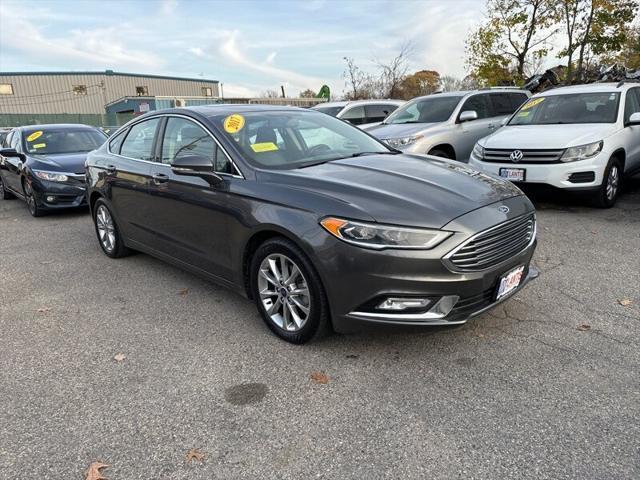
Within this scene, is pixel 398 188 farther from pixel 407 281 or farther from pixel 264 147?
pixel 264 147

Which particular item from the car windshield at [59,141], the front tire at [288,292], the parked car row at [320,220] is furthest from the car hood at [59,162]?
the front tire at [288,292]

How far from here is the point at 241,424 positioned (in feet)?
8.66

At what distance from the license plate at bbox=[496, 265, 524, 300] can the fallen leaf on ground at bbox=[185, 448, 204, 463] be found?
199cm

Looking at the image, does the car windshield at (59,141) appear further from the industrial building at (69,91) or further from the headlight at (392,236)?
the industrial building at (69,91)

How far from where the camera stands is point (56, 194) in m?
8.16

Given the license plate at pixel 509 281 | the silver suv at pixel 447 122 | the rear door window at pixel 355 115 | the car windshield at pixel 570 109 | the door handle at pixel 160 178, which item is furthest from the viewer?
the rear door window at pixel 355 115

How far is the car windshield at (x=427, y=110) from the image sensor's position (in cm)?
913

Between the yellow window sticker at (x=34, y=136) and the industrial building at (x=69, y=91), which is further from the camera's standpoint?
the industrial building at (x=69, y=91)

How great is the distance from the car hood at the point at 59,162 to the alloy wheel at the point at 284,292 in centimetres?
611

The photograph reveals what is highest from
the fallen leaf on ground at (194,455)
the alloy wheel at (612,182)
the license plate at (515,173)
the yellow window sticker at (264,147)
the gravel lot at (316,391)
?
the yellow window sticker at (264,147)

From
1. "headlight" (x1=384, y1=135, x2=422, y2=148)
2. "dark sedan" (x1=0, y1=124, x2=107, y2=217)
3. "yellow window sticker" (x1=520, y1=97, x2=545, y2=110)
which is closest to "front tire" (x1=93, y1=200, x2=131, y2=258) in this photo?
"dark sedan" (x1=0, y1=124, x2=107, y2=217)

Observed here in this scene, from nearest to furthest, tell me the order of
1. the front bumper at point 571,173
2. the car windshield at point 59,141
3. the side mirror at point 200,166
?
the side mirror at point 200,166, the front bumper at point 571,173, the car windshield at point 59,141

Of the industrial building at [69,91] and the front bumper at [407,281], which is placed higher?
the industrial building at [69,91]

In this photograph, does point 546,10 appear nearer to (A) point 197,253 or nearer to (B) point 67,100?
(A) point 197,253
